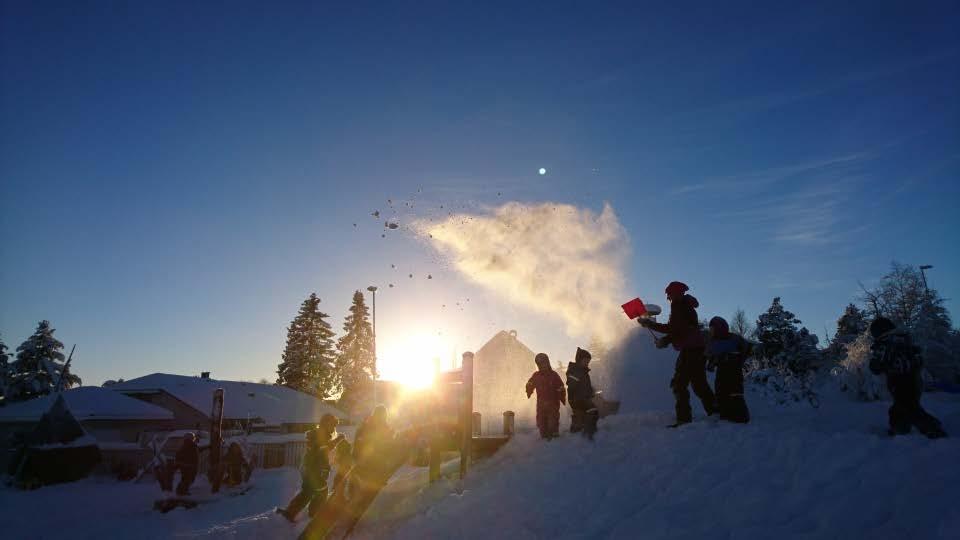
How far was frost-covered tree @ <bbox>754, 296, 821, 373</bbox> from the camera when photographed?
46394mm

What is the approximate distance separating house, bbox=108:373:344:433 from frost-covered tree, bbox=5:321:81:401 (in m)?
15.0

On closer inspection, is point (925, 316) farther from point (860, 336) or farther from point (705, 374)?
point (705, 374)

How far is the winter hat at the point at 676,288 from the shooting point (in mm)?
9461

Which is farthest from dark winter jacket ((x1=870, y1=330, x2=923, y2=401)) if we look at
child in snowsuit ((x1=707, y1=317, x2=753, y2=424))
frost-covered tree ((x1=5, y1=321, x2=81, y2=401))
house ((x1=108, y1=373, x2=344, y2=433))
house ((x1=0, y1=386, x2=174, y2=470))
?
frost-covered tree ((x1=5, y1=321, x2=81, y2=401))

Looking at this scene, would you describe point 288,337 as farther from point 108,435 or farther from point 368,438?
point 368,438

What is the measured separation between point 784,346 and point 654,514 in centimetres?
5071

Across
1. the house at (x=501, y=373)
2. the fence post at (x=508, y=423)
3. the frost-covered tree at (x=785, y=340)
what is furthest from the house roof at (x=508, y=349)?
the fence post at (x=508, y=423)

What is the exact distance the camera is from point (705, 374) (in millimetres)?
9078

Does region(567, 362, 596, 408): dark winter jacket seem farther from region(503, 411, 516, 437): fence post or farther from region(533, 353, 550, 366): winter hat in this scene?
region(503, 411, 516, 437): fence post

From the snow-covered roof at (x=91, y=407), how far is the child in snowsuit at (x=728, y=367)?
2760 centimetres

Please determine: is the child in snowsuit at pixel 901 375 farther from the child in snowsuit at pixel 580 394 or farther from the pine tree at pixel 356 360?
the pine tree at pixel 356 360

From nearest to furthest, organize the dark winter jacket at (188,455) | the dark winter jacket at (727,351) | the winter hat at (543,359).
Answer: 1. the dark winter jacket at (727,351)
2. the winter hat at (543,359)
3. the dark winter jacket at (188,455)

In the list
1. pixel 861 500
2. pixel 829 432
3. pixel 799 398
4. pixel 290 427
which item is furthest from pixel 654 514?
pixel 290 427

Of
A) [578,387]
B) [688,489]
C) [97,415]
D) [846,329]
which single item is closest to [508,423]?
[578,387]
